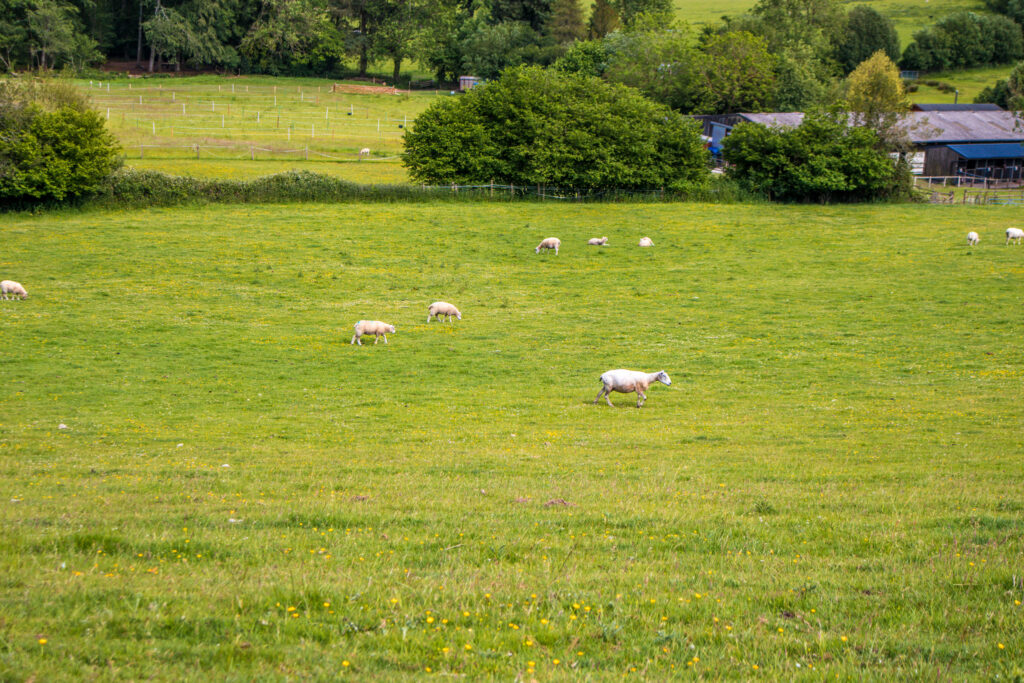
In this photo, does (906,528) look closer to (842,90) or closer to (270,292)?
(270,292)

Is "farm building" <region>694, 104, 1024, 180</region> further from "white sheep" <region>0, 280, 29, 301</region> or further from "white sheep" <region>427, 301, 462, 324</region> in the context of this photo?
"white sheep" <region>0, 280, 29, 301</region>

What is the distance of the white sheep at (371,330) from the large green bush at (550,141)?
38.4m

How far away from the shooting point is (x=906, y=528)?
11305mm

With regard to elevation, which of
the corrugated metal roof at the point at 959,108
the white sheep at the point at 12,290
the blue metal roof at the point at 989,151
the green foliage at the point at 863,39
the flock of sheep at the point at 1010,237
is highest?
the green foliage at the point at 863,39

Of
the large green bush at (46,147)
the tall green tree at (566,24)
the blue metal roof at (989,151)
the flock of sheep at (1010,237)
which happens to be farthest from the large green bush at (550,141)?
the tall green tree at (566,24)

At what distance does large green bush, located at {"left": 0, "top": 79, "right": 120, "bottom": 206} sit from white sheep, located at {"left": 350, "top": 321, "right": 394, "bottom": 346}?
36751 mm

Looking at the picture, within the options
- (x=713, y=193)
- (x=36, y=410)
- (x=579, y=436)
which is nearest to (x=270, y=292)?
(x=36, y=410)

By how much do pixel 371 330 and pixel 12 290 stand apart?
19294 millimetres

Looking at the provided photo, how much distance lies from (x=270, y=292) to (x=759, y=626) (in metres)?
38.2

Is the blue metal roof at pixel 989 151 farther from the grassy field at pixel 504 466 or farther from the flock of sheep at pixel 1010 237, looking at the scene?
the grassy field at pixel 504 466

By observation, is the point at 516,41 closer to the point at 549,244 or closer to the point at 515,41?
the point at 515,41

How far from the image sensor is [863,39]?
16825 cm

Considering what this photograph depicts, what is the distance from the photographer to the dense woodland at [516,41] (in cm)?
11306

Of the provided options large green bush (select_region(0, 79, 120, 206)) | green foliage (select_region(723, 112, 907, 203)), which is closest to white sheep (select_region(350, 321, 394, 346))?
large green bush (select_region(0, 79, 120, 206))
